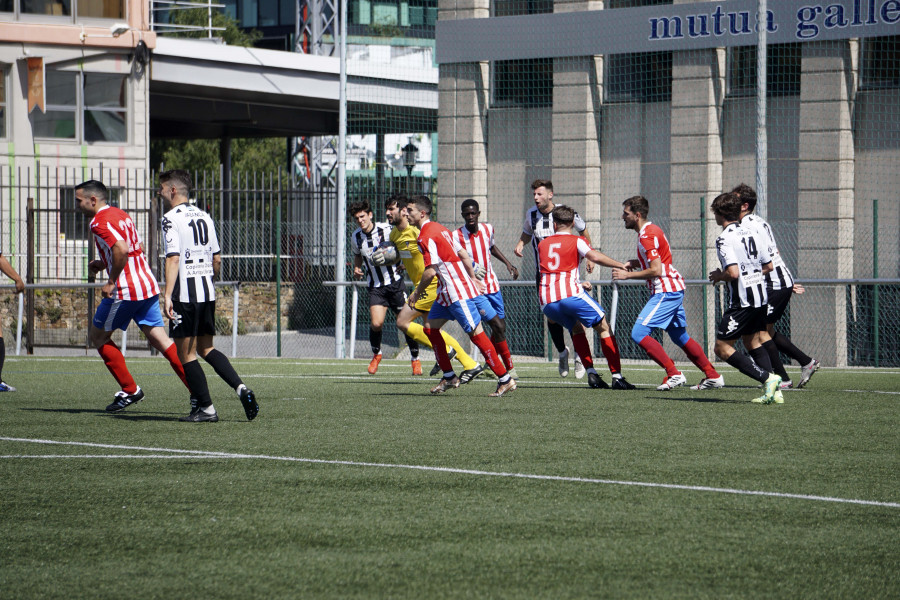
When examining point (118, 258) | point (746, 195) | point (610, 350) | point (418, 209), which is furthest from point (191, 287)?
point (746, 195)

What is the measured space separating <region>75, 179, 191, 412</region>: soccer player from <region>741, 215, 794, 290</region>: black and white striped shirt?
482 centimetres

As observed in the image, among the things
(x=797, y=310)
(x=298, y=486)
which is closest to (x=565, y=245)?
(x=298, y=486)

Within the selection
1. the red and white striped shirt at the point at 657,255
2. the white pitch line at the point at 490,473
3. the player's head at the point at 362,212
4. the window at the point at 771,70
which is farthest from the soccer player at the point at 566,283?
the window at the point at 771,70

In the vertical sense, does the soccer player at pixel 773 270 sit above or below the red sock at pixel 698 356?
above

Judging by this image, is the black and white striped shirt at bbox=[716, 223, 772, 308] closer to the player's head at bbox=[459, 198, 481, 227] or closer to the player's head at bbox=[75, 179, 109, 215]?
the player's head at bbox=[459, 198, 481, 227]

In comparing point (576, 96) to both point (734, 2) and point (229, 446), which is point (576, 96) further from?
point (229, 446)

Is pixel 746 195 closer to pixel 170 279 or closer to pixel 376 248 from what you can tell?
pixel 170 279

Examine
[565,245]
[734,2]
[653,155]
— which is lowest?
[565,245]

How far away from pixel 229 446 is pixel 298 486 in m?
1.65

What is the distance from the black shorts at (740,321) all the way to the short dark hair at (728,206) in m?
0.78

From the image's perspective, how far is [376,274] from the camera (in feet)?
49.4

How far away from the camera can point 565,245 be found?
11.2 m

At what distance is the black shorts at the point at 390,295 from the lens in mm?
15141

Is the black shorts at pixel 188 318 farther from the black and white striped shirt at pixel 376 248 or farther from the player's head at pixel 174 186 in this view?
the black and white striped shirt at pixel 376 248
